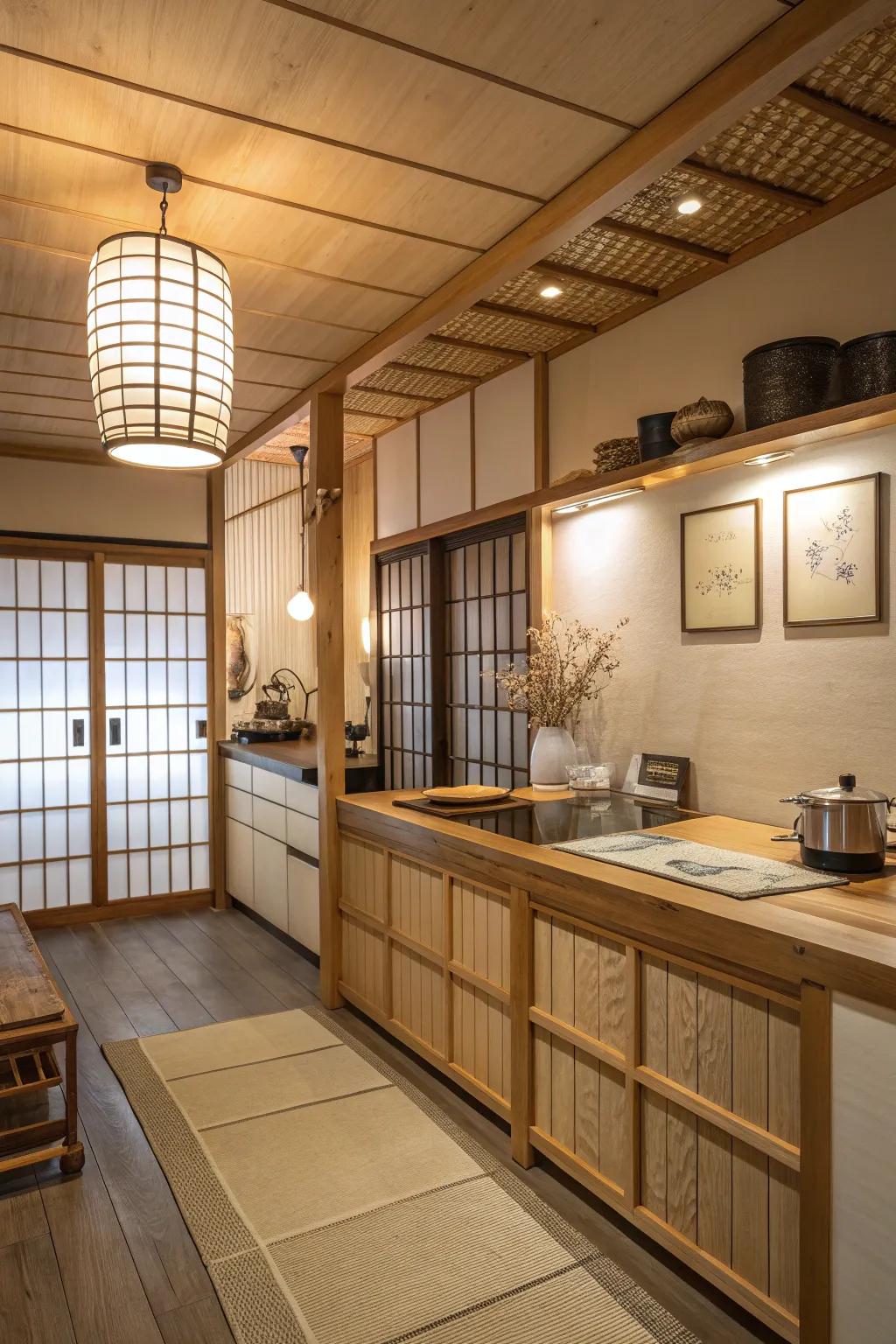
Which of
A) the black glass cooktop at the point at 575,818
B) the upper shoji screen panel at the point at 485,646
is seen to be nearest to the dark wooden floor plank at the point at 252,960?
the upper shoji screen panel at the point at 485,646

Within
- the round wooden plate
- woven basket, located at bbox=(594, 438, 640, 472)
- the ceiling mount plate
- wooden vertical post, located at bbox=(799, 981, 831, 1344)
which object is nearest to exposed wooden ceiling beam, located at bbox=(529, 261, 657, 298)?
woven basket, located at bbox=(594, 438, 640, 472)

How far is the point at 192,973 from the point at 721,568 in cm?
294

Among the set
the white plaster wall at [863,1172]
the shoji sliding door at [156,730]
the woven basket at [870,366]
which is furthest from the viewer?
the shoji sliding door at [156,730]

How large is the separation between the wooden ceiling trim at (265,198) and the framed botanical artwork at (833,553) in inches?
48.5

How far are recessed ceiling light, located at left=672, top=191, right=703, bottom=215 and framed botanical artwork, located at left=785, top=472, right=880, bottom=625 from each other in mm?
879

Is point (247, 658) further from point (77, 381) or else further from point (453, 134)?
point (453, 134)

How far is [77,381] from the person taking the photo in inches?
149

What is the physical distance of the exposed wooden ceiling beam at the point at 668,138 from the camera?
1.60 m

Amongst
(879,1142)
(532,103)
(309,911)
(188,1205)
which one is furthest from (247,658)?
(879,1142)

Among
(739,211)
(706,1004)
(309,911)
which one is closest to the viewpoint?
(706,1004)

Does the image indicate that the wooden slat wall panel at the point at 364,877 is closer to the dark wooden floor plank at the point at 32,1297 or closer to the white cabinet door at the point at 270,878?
the white cabinet door at the point at 270,878

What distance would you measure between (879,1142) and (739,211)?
2465 millimetres

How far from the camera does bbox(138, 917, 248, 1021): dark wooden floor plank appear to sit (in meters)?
3.65

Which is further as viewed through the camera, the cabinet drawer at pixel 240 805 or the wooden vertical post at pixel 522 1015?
the cabinet drawer at pixel 240 805
